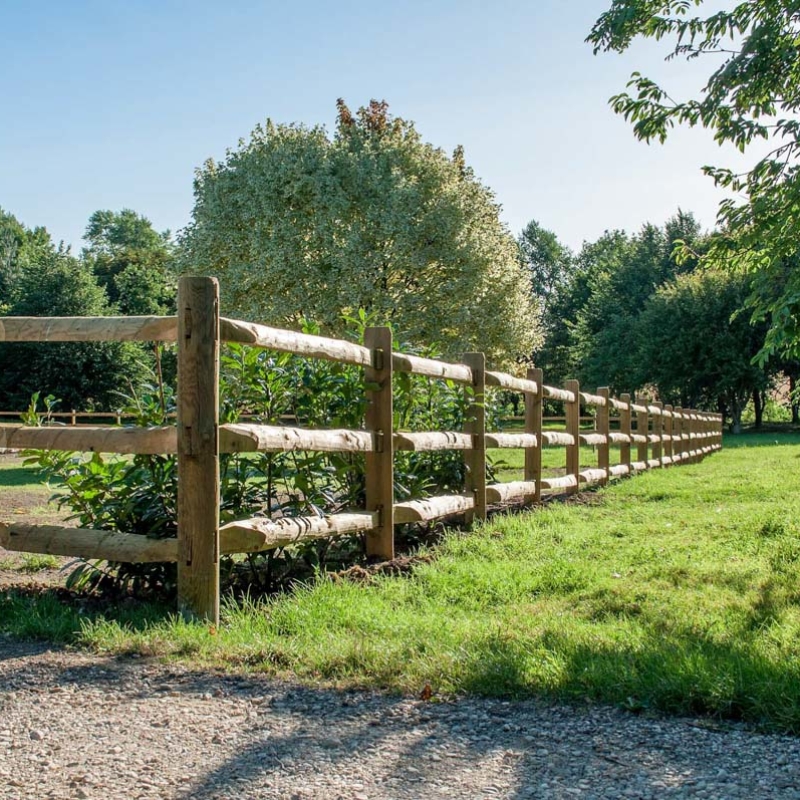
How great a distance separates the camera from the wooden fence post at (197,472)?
3.98m

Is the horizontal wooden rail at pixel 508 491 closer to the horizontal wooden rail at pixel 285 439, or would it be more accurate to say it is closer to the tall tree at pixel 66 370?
the horizontal wooden rail at pixel 285 439

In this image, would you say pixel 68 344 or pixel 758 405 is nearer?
pixel 68 344

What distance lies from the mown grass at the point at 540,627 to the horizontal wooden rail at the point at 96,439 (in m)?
0.79

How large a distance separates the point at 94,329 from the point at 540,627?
2518 mm

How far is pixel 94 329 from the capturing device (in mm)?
4227

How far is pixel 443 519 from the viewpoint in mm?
7316

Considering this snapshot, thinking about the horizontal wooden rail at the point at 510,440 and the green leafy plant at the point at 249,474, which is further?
the horizontal wooden rail at the point at 510,440

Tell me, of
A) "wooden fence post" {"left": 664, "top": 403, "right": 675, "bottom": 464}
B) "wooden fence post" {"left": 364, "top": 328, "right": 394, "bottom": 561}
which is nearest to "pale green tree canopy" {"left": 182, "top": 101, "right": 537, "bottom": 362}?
"wooden fence post" {"left": 664, "top": 403, "right": 675, "bottom": 464}

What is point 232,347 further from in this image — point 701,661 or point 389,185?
point 389,185

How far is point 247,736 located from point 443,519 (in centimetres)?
468

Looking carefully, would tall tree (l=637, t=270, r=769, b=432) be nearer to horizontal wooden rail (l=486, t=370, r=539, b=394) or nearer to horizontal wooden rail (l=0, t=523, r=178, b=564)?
horizontal wooden rail (l=486, t=370, r=539, b=394)

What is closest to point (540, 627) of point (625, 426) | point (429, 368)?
point (429, 368)

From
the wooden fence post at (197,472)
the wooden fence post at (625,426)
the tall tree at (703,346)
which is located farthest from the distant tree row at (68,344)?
the wooden fence post at (197,472)

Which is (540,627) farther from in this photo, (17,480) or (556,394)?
(17,480)
